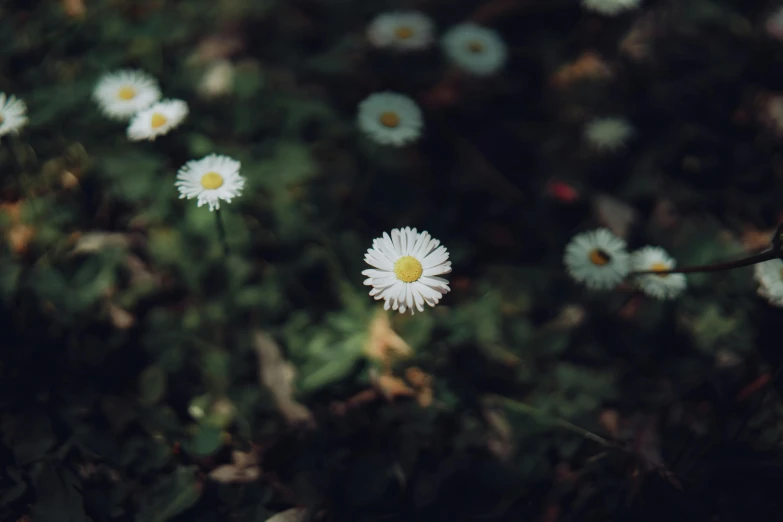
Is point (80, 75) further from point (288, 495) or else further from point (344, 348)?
point (288, 495)

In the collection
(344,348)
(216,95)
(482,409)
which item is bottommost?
(482,409)

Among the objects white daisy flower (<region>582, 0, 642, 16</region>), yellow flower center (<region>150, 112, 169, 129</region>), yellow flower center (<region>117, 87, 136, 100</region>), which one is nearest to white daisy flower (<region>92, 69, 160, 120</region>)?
yellow flower center (<region>117, 87, 136, 100</region>)

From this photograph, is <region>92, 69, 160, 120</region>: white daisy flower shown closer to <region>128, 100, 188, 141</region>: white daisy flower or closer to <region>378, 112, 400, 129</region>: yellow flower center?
<region>128, 100, 188, 141</region>: white daisy flower

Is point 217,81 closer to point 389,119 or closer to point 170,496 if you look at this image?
point 389,119

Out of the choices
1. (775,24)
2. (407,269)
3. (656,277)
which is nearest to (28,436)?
(407,269)

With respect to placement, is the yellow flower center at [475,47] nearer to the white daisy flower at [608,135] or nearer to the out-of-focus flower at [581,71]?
the out-of-focus flower at [581,71]

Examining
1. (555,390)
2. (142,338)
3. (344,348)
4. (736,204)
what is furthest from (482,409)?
(736,204)

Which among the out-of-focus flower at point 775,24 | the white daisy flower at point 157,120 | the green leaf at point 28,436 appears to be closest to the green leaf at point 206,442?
the green leaf at point 28,436
